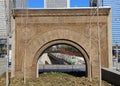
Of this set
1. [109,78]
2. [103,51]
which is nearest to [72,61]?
[103,51]

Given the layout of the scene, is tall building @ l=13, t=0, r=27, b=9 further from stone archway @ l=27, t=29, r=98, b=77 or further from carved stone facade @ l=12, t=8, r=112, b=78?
stone archway @ l=27, t=29, r=98, b=77

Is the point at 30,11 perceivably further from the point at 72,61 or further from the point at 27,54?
the point at 72,61

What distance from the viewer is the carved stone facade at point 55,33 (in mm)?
26797

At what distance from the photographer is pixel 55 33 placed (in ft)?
88.4

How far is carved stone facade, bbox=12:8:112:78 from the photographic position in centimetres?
2680

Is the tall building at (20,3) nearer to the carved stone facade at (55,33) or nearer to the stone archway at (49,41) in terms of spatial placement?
the carved stone facade at (55,33)

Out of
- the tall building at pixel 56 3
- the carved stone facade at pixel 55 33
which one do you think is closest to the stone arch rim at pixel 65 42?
the carved stone facade at pixel 55 33

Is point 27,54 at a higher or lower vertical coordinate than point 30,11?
lower

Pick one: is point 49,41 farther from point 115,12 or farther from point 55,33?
point 115,12

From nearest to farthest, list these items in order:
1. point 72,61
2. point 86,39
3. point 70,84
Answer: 1. point 70,84
2. point 86,39
3. point 72,61

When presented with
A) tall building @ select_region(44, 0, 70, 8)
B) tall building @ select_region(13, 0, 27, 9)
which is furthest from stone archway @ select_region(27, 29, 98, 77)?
tall building @ select_region(13, 0, 27, 9)

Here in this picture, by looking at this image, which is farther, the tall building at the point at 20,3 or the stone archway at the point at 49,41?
the stone archway at the point at 49,41

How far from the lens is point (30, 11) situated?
88.2 ft

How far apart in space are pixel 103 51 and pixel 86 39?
1.69 m
